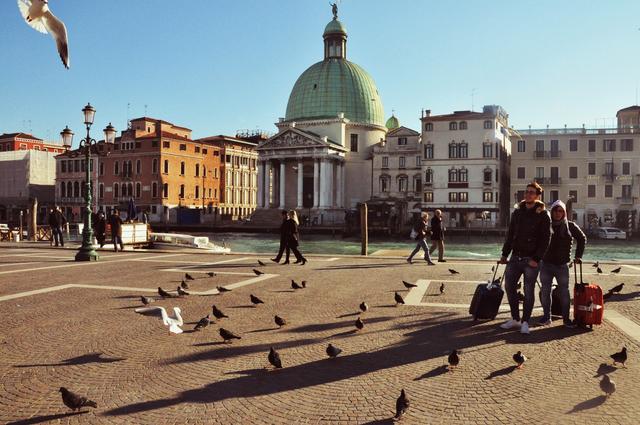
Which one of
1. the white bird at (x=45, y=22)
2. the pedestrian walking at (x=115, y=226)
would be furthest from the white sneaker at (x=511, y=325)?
the pedestrian walking at (x=115, y=226)

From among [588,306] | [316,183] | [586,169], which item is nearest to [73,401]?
[588,306]

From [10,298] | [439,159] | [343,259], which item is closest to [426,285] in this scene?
[343,259]

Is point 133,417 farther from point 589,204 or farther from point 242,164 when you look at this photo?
point 242,164

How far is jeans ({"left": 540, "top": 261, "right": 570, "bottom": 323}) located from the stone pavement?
31 cm

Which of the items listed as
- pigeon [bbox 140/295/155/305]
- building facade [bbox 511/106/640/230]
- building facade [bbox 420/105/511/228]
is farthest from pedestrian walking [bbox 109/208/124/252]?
building facade [bbox 511/106/640/230]

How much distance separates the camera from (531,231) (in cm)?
819

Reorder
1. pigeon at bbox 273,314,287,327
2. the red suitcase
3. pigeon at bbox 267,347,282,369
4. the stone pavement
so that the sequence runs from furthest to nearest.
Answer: the red suitcase, pigeon at bbox 273,314,287,327, pigeon at bbox 267,347,282,369, the stone pavement

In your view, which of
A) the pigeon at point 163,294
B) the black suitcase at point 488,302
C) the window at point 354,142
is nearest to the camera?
the black suitcase at point 488,302

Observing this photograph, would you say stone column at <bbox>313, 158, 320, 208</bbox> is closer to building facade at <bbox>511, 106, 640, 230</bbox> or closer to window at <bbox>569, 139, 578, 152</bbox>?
building facade at <bbox>511, 106, 640, 230</bbox>

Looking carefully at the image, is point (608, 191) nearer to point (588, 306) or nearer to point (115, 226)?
point (115, 226)

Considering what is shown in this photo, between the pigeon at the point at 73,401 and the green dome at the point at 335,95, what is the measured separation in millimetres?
78831

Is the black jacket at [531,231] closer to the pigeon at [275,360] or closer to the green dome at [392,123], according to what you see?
the pigeon at [275,360]

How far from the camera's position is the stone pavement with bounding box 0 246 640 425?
502 centimetres

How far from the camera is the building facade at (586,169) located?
62.4 metres
